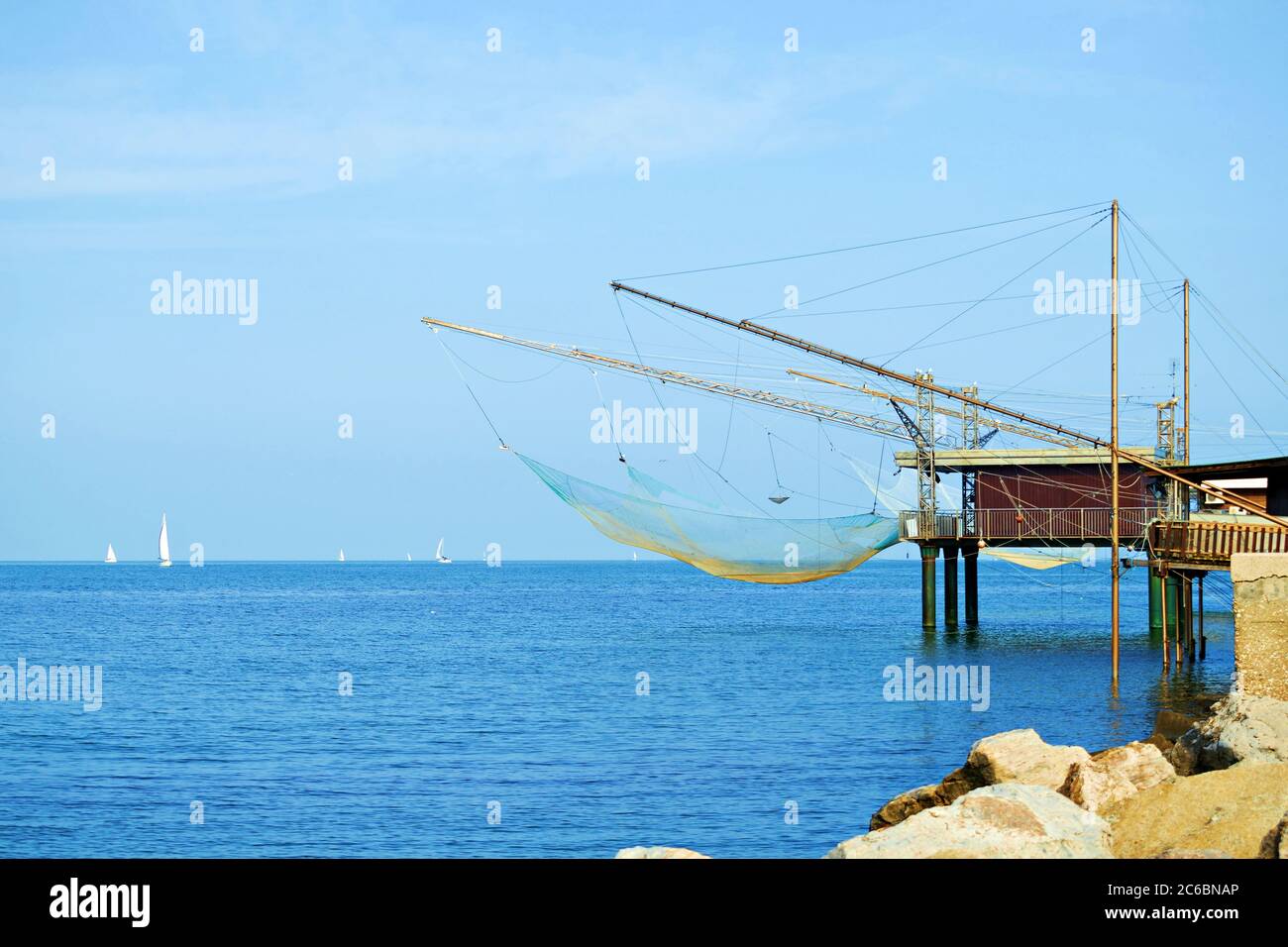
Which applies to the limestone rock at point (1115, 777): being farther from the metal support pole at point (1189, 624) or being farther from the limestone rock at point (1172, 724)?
the metal support pole at point (1189, 624)

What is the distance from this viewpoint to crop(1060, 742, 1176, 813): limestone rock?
50.8ft

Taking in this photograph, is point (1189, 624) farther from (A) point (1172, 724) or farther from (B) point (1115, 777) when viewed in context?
(B) point (1115, 777)

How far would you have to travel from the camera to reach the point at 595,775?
27.1 metres

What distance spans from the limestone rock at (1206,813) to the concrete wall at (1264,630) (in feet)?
26.4

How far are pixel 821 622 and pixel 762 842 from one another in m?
61.9

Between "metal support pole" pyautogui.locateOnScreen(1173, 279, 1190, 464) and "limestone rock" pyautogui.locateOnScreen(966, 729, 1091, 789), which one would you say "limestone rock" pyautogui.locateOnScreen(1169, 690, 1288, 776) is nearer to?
"limestone rock" pyautogui.locateOnScreen(966, 729, 1091, 789)

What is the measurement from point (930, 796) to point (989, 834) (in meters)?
Answer: 6.38

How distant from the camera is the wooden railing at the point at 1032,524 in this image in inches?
2089

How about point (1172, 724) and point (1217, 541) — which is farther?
point (1217, 541)

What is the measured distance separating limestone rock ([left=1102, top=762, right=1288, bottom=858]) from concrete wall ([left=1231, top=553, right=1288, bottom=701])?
8.04 metres

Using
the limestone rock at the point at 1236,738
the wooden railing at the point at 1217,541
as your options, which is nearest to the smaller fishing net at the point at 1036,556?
the wooden railing at the point at 1217,541

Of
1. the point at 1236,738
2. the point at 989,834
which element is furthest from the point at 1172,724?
the point at 989,834

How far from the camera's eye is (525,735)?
3372 centimetres
